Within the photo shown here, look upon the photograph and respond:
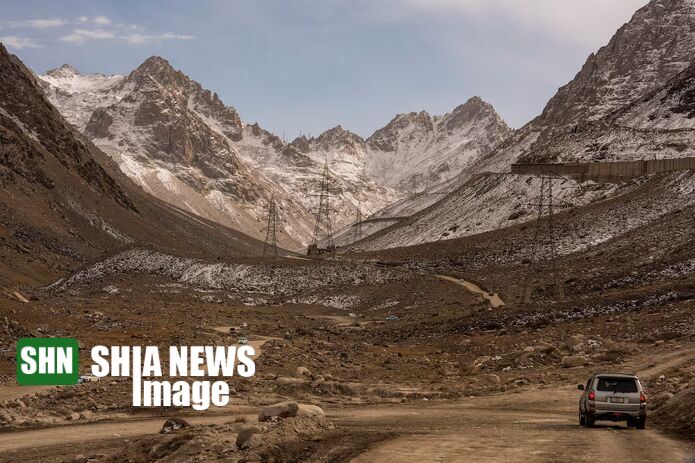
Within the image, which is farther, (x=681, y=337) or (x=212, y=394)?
(x=681, y=337)

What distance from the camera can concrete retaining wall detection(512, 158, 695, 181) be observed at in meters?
119

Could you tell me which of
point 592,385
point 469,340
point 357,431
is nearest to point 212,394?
point 357,431

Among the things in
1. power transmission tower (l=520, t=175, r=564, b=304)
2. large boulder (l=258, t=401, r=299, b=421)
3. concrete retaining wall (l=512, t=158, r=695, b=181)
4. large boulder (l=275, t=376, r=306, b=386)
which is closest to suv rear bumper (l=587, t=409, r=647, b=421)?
large boulder (l=258, t=401, r=299, b=421)

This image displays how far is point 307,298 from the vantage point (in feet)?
321

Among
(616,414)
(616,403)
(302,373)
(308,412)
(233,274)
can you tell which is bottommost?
(302,373)

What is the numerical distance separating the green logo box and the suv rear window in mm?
20743

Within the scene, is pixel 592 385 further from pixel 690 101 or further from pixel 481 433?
pixel 690 101

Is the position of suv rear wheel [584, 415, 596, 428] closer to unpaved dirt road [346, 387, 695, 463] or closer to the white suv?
the white suv

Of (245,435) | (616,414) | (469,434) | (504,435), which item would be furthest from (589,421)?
(245,435)

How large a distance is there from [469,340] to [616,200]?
59984mm

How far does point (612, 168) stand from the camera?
13112cm

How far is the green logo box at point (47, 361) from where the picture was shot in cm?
3950

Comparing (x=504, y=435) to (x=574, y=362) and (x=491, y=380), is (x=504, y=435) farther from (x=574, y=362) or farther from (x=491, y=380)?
(x=574, y=362)

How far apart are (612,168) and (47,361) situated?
10034 cm
